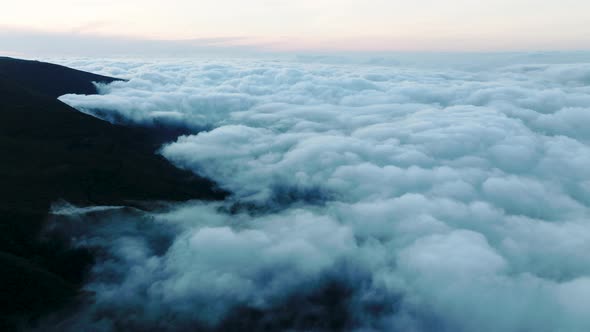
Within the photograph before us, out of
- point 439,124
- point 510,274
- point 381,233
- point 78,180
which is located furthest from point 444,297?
point 439,124

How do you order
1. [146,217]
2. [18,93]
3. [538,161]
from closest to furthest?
[146,217] < [18,93] < [538,161]

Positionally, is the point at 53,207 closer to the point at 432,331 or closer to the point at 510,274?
the point at 432,331

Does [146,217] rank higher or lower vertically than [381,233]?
higher

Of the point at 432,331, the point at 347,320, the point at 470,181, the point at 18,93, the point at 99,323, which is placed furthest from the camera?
the point at 18,93

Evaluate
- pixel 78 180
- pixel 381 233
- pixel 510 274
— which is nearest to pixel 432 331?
pixel 510 274

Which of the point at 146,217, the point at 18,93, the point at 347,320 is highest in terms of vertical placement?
the point at 18,93

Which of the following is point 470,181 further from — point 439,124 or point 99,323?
point 99,323

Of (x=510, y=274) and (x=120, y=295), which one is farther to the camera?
(x=510, y=274)
